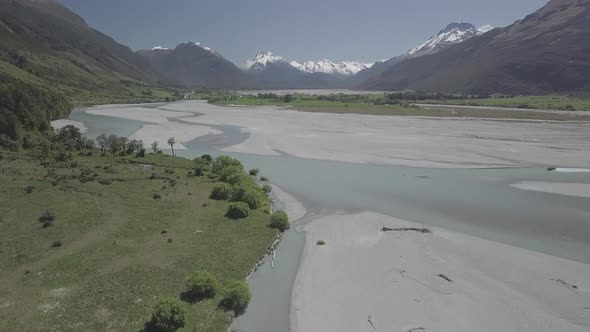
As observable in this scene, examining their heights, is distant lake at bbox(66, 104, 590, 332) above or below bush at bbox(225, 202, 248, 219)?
below

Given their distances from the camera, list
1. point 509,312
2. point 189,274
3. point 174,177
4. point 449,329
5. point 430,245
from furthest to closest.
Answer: point 174,177, point 430,245, point 189,274, point 509,312, point 449,329

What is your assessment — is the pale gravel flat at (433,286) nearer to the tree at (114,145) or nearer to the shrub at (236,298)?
the shrub at (236,298)

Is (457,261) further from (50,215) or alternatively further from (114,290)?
(50,215)

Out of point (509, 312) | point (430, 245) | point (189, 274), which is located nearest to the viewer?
point (509, 312)

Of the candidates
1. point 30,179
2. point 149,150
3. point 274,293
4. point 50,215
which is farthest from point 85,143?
point 274,293

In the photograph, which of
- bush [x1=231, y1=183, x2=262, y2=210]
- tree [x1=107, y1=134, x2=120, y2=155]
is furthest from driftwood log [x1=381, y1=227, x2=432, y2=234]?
tree [x1=107, y1=134, x2=120, y2=155]

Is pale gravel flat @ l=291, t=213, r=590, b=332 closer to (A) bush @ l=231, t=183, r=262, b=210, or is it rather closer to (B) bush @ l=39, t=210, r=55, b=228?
(A) bush @ l=231, t=183, r=262, b=210

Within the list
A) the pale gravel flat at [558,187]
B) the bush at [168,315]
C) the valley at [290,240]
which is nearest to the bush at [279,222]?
the valley at [290,240]
